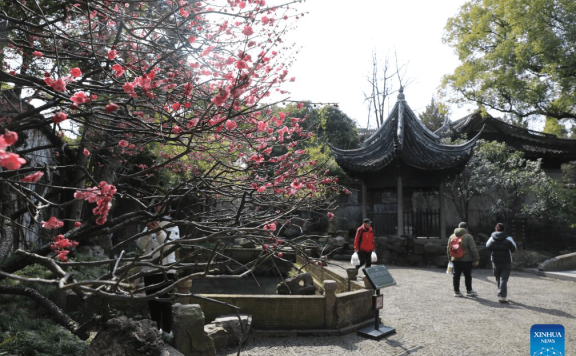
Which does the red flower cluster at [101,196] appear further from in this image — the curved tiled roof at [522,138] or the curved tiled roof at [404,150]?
the curved tiled roof at [522,138]

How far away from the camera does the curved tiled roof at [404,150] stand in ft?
44.4

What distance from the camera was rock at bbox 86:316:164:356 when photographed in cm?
320

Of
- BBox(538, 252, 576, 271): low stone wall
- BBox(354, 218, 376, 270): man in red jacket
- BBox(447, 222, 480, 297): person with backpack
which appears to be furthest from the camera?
BBox(538, 252, 576, 271): low stone wall

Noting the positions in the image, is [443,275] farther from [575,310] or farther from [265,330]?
[265,330]

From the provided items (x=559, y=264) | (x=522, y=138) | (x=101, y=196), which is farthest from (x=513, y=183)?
(x=101, y=196)

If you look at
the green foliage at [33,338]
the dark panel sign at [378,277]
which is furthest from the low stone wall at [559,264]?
the green foliage at [33,338]

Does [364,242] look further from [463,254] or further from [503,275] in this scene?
[503,275]

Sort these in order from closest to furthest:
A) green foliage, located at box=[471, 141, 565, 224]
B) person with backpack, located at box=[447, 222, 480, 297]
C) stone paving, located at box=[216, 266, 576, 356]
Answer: stone paving, located at box=[216, 266, 576, 356]
person with backpack, located at box=[447, 222, 480, 297]
green foliage, located at box=[471, 141, 565, 224]

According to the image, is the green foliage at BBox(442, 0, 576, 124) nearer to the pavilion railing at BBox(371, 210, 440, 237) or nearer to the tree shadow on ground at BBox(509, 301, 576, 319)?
the pavilion railing at BBox(371, 210, 440, 237)

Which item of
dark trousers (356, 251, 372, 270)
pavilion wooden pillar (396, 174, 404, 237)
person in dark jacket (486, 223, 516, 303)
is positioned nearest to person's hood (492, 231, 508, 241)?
person in dark jacket (486, 223, 516, 303)

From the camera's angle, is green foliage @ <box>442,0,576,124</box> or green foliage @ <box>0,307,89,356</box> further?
green foliage @ <box>442,0,576,124</box>

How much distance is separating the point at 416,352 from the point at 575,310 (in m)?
4.51

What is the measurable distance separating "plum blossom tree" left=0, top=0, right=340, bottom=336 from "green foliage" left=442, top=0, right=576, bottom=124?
11511 millimetres

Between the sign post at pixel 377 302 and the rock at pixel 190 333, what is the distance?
2574 mm
